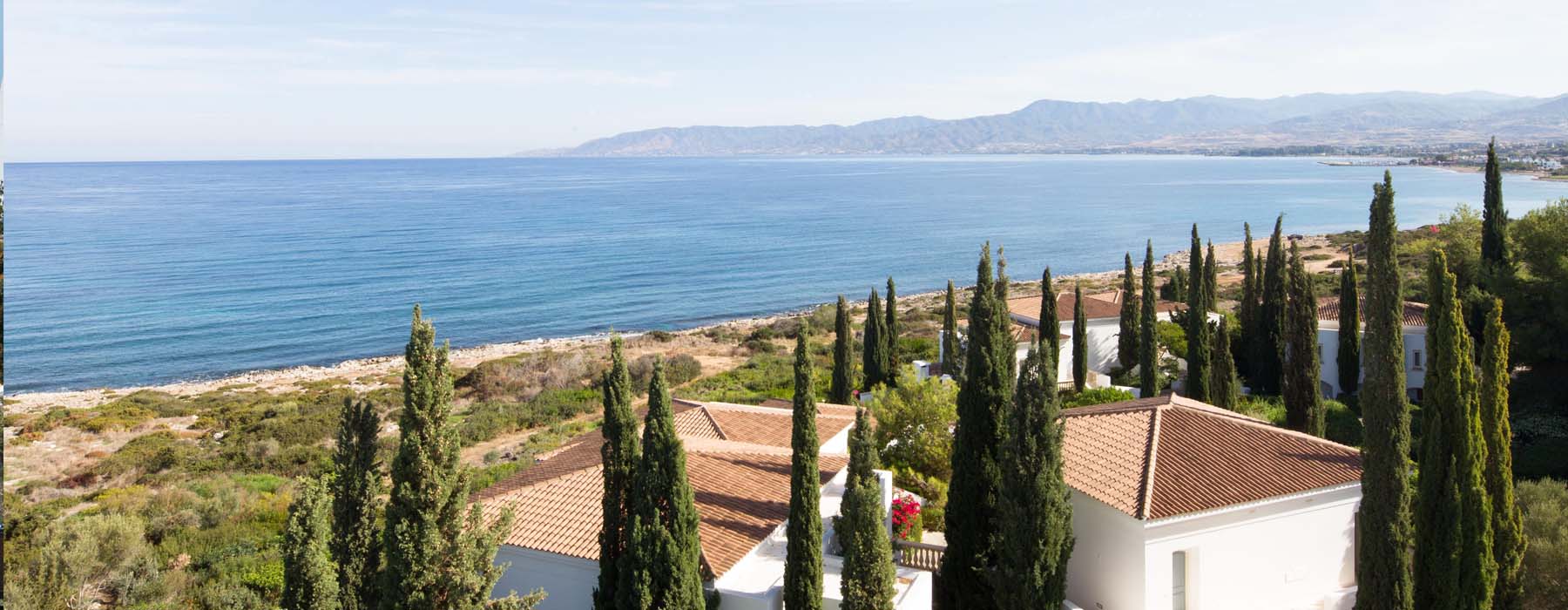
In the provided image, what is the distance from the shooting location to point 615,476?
1309cm

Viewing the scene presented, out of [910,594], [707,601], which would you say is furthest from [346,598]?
[910,594]

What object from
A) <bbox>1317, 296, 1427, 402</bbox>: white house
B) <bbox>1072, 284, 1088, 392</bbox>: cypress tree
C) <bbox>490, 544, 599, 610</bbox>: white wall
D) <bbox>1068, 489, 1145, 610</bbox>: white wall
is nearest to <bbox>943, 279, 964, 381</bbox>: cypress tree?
<bbox>1072, 284, 1088, 392</bbox>: cypress tree

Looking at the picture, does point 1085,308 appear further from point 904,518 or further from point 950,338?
point 904,518

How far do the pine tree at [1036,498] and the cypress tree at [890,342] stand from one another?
67.5 feet

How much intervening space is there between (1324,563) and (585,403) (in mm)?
25787

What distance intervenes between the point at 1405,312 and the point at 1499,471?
23303 mm

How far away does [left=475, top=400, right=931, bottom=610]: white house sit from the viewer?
48.0ft

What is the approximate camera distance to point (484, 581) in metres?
10.8

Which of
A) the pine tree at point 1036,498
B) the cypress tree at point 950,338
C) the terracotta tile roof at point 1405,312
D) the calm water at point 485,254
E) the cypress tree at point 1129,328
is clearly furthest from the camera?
the calm water at point 485,254

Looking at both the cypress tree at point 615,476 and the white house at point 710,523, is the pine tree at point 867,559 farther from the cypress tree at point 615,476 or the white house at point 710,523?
the cypress tree at point 615,476

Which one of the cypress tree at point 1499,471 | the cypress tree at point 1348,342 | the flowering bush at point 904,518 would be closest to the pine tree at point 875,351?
the cypress tree at point 1348,342

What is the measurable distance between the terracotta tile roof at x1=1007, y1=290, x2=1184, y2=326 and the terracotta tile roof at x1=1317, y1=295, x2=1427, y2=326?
561cm

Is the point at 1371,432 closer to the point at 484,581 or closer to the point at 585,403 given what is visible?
the point at 484,581

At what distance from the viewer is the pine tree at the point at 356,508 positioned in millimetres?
11250
